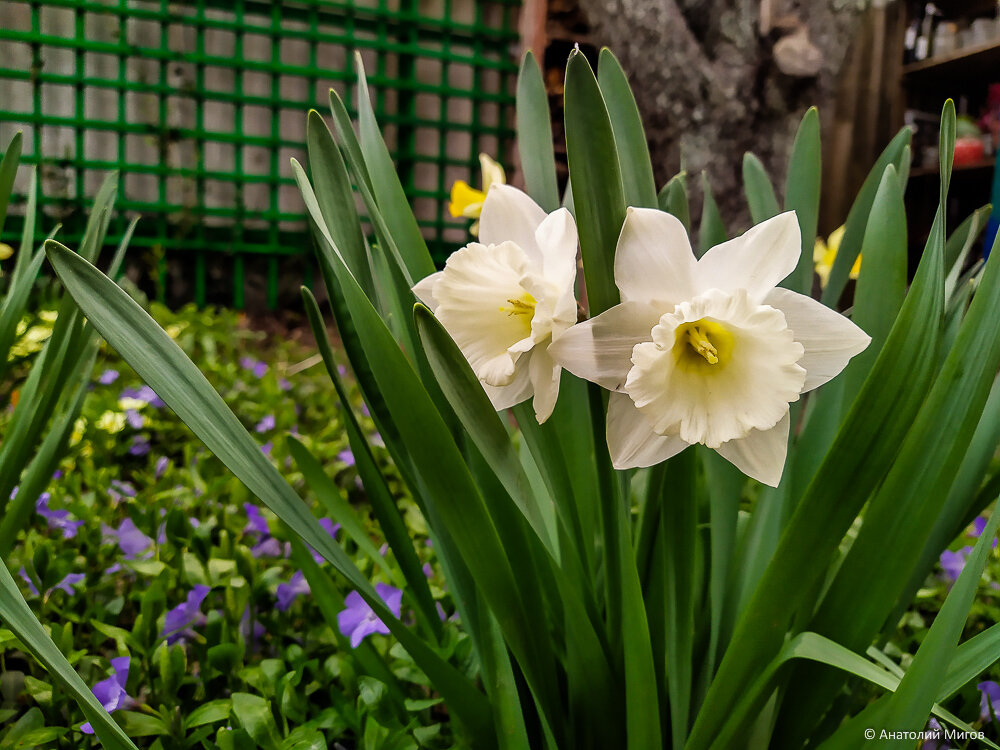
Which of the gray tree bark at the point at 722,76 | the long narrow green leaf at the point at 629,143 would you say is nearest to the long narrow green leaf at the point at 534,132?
the long narrow green leaf at the point at 629,143

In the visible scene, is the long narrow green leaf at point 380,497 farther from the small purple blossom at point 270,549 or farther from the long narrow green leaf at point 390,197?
the small purple blossom at point 270,549

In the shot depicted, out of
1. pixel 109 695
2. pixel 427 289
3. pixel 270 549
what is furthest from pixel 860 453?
→ pixel 270 549

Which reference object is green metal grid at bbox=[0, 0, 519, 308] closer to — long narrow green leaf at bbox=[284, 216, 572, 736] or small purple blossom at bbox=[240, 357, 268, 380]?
small purple blossom at bbox=[240, 357, 268, 380]

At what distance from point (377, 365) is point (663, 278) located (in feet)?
0.55

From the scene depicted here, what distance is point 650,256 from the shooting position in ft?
1.27

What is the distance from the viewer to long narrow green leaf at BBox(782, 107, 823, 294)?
1.96 ft

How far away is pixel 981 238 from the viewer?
2850 mm

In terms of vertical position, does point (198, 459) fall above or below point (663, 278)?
below

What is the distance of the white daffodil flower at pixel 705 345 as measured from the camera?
37 centimetres

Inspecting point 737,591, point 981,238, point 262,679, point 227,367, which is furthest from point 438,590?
point 981,238

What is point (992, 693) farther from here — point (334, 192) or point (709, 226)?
point (334, 192)

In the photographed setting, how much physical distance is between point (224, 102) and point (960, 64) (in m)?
3.44

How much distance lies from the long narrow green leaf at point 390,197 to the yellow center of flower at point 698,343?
0.22 metres

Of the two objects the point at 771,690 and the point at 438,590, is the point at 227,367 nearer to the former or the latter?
the point at 438,590
